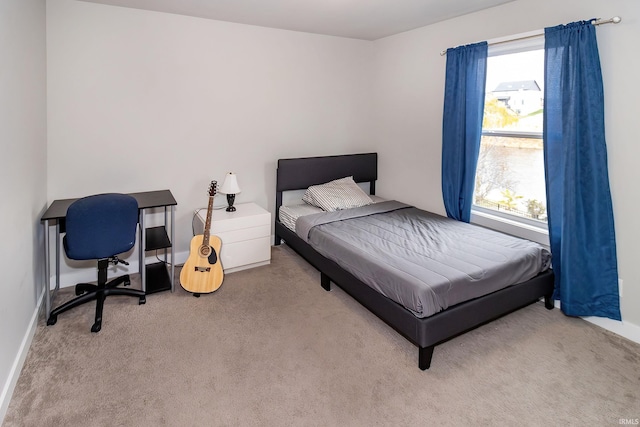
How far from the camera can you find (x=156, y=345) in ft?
7.84

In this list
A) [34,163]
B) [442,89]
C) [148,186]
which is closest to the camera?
[34,163]

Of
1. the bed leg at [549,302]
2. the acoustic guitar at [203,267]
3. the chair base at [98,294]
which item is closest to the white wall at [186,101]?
the acoustic guitar at [203,267]

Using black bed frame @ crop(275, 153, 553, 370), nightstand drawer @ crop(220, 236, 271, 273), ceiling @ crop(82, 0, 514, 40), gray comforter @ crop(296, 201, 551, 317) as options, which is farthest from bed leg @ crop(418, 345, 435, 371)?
ceiling @ crop(82, 0, 514, 40)

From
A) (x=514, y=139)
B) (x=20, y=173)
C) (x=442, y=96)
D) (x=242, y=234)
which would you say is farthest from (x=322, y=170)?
(x=20, y=173)

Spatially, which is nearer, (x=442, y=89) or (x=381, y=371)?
(x=381, y=371)

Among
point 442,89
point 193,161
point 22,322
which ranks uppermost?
point 442,89

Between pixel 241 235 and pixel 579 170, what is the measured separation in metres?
2.72

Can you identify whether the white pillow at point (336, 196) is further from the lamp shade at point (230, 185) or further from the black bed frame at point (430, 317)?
the lamp shade at point (230, 185)

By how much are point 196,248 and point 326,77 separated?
2.44 meters

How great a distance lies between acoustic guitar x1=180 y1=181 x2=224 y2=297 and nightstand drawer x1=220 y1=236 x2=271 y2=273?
249mm

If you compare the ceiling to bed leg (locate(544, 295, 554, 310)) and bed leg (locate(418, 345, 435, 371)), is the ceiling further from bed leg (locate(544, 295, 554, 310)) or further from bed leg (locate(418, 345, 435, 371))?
bed leg (locate(418, 345, 435, 371))

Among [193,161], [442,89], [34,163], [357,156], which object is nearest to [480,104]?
[442,89]

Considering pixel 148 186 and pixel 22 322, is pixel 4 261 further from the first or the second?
pixel 148 186

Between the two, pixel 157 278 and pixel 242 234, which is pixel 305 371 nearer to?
pixel 242 234
